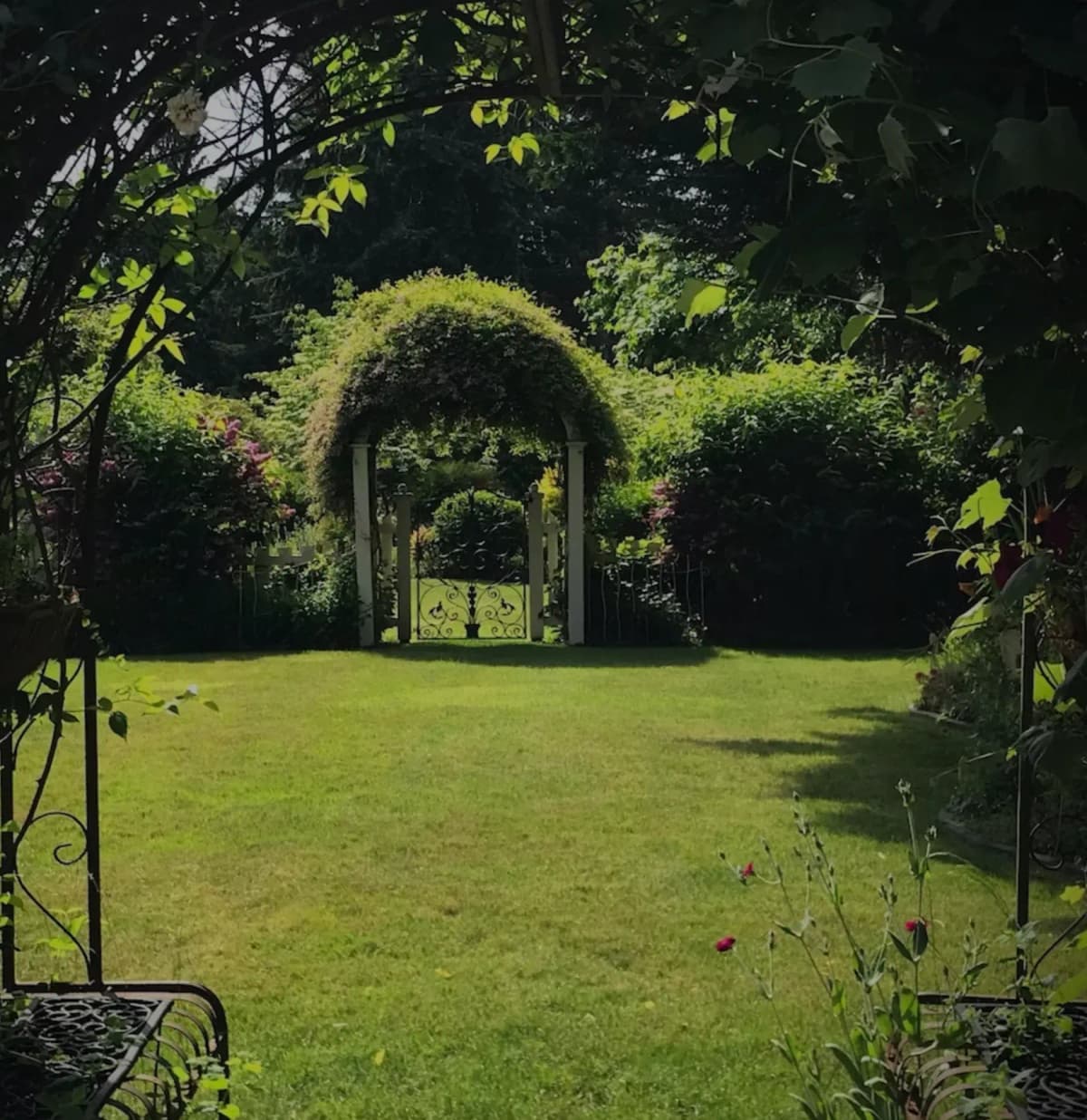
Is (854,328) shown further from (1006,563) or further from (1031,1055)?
(1006,563)

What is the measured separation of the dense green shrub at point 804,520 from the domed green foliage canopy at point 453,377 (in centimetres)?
94

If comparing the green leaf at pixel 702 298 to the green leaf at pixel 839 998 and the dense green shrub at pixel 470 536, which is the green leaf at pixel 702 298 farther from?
the dense green shrub at pixel 470 536

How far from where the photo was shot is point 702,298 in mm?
1501

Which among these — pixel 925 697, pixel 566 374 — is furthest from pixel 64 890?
pixel 566 374

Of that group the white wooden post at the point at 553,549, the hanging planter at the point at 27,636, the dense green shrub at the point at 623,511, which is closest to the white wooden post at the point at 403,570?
the white wooden post at the point at 553,549

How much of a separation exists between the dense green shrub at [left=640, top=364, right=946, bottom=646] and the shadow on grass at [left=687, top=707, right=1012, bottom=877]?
3283 mm

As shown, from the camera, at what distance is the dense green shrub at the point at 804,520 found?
1044 centimetres

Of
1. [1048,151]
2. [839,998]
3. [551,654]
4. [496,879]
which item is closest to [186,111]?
[1048,151]

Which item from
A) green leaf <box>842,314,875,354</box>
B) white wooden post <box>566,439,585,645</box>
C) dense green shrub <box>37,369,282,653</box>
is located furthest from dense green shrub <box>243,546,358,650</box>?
green leaf <box>842,314,875,354</box>

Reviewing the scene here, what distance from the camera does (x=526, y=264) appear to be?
26.3 meters

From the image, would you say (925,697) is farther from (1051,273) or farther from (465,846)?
(1051,273)

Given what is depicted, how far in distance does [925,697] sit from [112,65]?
6.35 metres

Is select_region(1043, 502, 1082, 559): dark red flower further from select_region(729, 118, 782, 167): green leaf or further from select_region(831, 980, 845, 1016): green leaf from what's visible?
select_region(729, 118, 782, 167): green leaf

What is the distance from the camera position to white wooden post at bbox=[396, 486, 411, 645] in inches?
410
